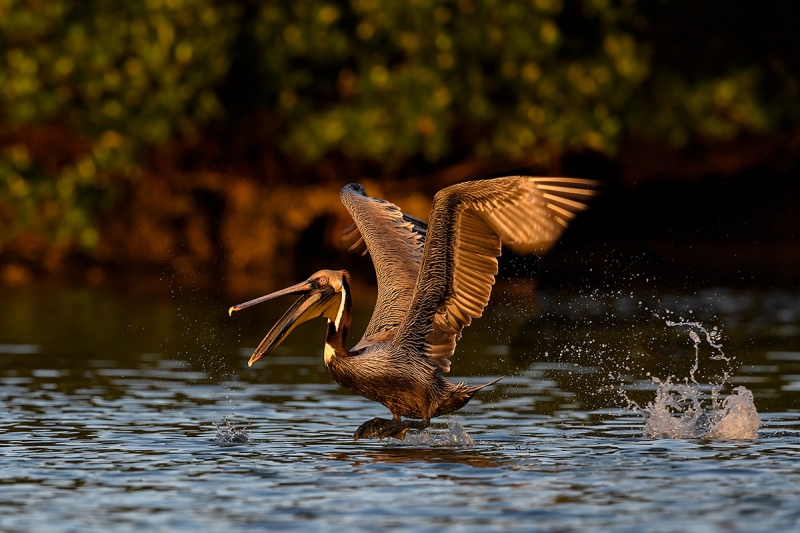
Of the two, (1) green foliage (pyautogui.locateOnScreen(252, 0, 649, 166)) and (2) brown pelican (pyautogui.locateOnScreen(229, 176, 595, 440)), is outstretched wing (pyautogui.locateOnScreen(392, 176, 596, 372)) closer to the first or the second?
(2) brown pelican (pyautogui.locateOnScreen(229, 176, 595, 440))

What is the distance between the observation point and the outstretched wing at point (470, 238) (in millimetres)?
9000

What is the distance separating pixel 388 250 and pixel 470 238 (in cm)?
157

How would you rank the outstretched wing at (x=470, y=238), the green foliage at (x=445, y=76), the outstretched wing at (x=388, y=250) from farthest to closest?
the green foliage at (x=445, y=76), the outstretched wing at (x=388, y=250), the outstretched wing at (x=470, y=238)

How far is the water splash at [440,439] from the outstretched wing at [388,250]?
754mm

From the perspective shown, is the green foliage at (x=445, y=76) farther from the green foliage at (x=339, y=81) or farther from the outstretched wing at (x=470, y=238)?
the outstretched wing at (x=470, y=238)

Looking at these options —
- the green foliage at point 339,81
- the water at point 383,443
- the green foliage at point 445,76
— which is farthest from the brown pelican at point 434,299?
the green foliage at point 339,81

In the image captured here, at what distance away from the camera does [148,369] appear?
13.9 meters

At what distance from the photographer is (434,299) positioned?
9820 mm

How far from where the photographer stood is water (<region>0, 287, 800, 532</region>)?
7.09 meters

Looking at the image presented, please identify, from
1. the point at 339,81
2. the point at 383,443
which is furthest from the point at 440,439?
the point at 339,81

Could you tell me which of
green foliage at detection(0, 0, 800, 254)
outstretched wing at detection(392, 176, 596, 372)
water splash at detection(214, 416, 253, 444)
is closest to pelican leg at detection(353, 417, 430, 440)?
outstretched wing at detection(392, 176, 596, 372)

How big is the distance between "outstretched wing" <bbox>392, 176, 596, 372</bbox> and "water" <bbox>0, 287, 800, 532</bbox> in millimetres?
713

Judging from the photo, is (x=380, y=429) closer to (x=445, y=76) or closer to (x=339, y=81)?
(x=445, y=76)

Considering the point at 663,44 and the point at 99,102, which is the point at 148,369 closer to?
the point at 99,102
